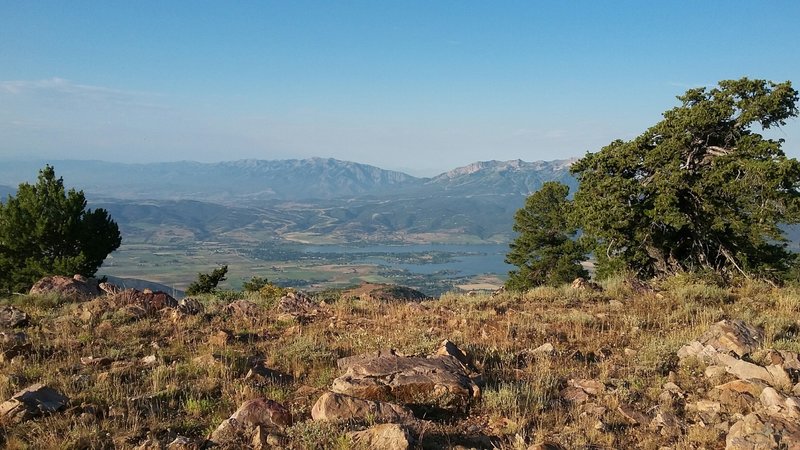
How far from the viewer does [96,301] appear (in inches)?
432

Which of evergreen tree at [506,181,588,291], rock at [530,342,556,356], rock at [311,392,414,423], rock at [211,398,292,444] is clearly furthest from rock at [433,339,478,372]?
evergreen tree at [506,181,588,291]

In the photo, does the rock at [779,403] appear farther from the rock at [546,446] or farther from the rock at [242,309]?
the rock at [242,309]

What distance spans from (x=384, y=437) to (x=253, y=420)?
1.52m

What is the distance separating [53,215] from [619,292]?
32501 millimetres

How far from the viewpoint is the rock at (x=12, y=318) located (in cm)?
934

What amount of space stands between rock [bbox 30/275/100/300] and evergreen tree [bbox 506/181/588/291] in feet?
110

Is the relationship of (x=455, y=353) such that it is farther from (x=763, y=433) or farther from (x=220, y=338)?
(x=220, y=338)

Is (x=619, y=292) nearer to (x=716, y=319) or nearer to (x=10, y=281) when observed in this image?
(x=716, y=319)

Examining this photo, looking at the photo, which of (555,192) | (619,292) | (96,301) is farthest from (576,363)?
(555,192)

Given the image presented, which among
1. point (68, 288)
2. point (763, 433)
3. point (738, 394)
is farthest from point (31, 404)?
point (68, 288)

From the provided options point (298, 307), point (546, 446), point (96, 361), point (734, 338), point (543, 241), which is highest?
point (734, 338)

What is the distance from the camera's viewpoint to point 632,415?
5449 mm

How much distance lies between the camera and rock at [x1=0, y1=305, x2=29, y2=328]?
9.34 metres

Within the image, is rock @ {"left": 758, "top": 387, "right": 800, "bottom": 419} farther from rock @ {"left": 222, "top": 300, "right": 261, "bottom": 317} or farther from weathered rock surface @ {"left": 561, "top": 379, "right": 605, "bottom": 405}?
rock @ {"left": 222, "top": 300, "right": 261, "bottom": 317}
